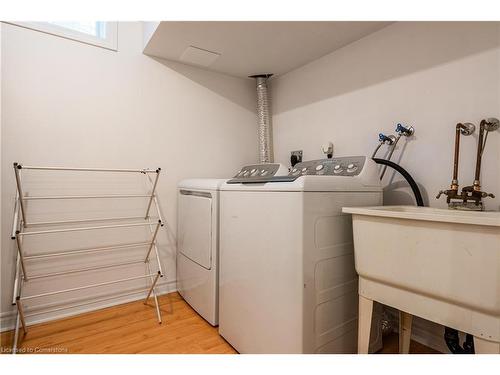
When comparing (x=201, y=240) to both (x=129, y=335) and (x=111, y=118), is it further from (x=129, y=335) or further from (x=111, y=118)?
(x=111, y=118)

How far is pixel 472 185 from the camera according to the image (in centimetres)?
123

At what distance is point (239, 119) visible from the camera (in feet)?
7.84

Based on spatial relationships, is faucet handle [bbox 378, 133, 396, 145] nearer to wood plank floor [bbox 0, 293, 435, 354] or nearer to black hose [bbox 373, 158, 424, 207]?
black hose [bbox 373, 158, 424, 207]

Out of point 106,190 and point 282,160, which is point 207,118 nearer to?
point 282,160

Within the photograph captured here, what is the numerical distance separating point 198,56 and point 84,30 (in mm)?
754

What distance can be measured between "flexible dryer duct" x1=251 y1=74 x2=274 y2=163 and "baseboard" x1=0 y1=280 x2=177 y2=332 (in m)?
1.39

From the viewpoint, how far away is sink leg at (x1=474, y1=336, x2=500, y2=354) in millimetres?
745

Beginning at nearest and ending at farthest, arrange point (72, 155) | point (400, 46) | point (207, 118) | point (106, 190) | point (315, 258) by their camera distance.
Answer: point (315, 258)
point (400, 46)
point (72, 155)
point (106, 190)
point (207, 118)

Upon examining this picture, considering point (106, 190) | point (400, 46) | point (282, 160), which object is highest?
point (400, 46)

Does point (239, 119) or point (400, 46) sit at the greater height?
point (400, 46)

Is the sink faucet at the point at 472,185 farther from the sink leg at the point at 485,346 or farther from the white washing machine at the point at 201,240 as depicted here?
the white washing machine at the point at 201,240
